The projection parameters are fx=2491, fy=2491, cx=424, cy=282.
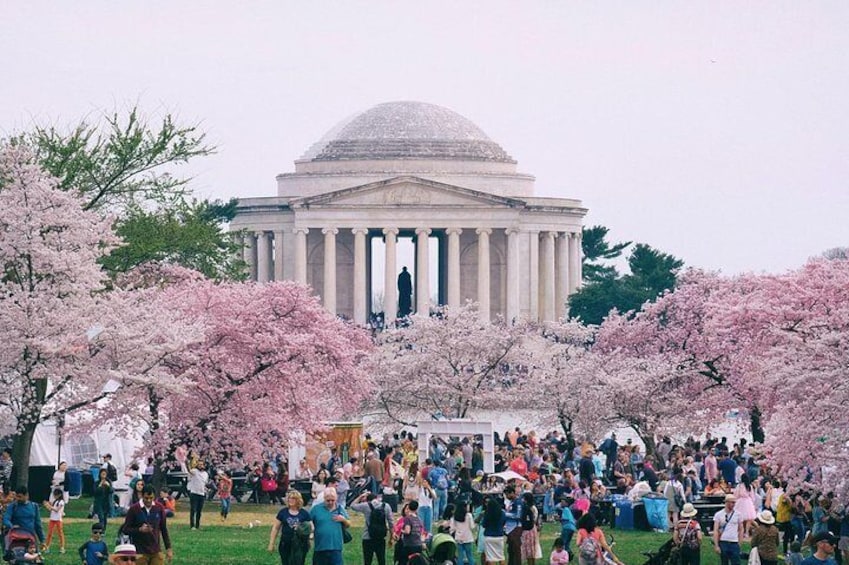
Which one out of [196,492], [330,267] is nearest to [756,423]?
[196,492]

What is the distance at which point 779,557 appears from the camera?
42.0 m

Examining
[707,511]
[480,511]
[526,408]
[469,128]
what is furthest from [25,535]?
[469,128]

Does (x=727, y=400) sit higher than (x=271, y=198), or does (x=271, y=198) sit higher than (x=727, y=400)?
(x=271, y=198)

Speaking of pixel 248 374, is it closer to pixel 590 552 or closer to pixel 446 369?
pixel 590 552

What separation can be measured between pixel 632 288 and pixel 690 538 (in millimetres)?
92255

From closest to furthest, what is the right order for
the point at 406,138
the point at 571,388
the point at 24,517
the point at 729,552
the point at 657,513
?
1. the point at 24,517
2. the point at 729,552
3. the point at 657,513
4. the point at 571,388
5. the point at 406,138

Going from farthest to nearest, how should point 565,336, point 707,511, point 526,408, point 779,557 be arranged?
point 565,336
point 526,408
point 707,511
point 779,557

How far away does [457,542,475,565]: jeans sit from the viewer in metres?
37.8

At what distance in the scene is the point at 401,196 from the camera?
132750mm

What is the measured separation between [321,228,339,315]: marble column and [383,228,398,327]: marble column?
2.77 m

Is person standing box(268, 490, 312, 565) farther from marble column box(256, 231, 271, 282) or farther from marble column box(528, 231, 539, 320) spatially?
marble column box(256, 231, 271, 282)

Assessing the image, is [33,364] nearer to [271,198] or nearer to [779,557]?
[779,557]

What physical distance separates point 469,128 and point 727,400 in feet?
274

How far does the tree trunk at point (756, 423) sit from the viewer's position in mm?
63875
